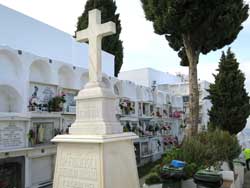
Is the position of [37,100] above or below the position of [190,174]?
above

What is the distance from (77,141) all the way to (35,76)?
476 centimetres

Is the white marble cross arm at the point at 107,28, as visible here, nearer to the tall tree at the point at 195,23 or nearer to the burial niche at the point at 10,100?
the burial niche at the point at 10,100

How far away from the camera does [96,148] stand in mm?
2932

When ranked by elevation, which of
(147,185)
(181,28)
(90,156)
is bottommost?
(147,185)

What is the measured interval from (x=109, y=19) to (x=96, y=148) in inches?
477

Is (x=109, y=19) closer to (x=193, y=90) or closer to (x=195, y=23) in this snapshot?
(x=195, y=23)

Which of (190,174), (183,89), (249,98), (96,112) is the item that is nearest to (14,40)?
(96,112)

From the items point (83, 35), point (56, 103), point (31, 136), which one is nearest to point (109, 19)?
point (56, 103)

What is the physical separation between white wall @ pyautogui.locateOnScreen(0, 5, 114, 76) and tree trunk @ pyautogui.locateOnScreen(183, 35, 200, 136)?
3957mm

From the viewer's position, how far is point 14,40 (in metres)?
7.42

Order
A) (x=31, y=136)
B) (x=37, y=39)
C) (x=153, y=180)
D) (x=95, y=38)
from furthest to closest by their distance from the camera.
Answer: (x=37, y=39), (x=31, y=136), (x=153, y=180), (x=95, y=38)

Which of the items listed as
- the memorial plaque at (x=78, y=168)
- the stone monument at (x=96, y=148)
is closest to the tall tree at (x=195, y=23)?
the stone monument at (x=96, y=148)

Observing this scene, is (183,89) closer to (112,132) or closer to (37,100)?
(37,100)

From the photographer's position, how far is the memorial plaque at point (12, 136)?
5982 mm
